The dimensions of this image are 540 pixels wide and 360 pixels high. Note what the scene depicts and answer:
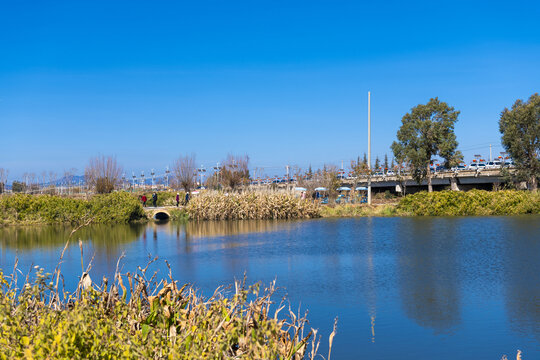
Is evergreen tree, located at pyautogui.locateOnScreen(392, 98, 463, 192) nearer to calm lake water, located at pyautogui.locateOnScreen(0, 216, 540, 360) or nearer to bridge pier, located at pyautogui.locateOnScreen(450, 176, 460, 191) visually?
bridge pier, located at pyautogui.locateOnScreen(450, 176, 460, 191)

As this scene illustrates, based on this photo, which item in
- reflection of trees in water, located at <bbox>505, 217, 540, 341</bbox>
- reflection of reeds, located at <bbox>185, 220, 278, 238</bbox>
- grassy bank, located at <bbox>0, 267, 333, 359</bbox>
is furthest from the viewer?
reflection of reeds, located at <bbox>185, 220, 278, 238</bbox>

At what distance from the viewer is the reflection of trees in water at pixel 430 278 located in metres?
10.4

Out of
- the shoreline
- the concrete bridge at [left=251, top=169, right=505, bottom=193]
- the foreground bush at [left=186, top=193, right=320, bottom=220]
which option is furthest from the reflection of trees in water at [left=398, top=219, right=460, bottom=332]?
the concrete bridge at [left=251, top=169, right=505, bottom=193]

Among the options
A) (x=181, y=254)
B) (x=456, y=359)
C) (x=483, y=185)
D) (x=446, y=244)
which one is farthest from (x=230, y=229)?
(x=483, y=185)

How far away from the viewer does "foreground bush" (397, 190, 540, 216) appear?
3488 centimetres

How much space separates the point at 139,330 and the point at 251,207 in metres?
30.6

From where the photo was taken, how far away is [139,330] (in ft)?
17.3

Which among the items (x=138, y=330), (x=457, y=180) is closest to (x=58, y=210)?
(x=138, y=330)

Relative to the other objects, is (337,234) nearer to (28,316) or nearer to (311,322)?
(311,322)

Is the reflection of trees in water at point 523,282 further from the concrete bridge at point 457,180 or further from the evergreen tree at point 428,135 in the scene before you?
the concrete bridge at point 457,180

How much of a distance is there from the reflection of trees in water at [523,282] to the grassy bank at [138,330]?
5.73 m

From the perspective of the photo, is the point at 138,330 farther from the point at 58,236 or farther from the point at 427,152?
the point at 427,152

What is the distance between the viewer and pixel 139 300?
21.4 ft

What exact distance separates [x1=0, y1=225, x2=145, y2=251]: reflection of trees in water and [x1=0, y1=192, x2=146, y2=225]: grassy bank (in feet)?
4.13
